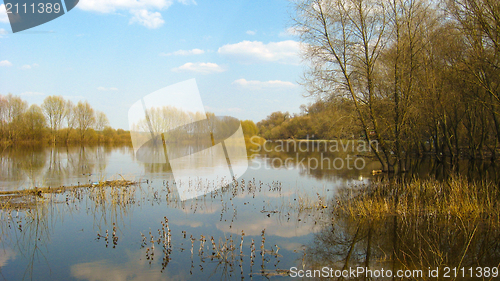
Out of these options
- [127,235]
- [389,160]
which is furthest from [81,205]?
[389,160]

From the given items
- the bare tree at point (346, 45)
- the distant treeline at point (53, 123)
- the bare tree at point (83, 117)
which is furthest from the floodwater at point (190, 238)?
the bare tree at point (83, 117)

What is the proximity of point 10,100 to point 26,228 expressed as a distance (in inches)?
2231

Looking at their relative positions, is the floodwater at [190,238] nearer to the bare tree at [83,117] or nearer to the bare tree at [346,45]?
the bare tree at [346,45]

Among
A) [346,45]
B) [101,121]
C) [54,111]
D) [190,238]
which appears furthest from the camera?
[101,121]

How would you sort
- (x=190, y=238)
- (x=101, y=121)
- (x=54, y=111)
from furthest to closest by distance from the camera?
(x=101, y=121) → (x=54, y=111) → (x=190, y=238)

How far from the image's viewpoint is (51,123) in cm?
5675

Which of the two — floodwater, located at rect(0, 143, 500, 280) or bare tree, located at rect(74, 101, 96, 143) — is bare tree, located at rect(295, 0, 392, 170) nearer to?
floodwater, located at rect(0, 143, 500, 280)

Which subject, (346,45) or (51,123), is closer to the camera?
(346,45)

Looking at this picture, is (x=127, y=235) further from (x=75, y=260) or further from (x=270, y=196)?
(x=270, y=196)

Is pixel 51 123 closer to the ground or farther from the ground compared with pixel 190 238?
farther from the ground

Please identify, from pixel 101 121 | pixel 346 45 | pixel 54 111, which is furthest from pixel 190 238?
pixel 101 121

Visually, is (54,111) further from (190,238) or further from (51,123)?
(190,238)

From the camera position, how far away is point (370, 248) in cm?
643

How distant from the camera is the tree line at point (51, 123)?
51.0m
